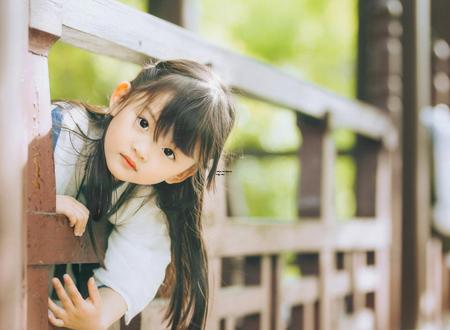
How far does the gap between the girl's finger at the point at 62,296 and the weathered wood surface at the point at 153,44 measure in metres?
0.58

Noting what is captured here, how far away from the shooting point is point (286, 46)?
12.9m

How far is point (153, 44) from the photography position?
2.46 m

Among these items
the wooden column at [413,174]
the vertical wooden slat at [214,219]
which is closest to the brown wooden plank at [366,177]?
the wooden column at [413,174]

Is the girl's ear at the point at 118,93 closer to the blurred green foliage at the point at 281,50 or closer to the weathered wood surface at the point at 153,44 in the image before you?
the weathered wood surface at the point at 153,44

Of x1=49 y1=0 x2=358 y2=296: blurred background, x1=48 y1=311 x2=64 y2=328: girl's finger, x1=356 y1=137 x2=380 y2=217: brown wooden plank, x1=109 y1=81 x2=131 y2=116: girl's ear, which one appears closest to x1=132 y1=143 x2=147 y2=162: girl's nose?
x1=109 y1=81 x2=131 y2=116: girl's ear

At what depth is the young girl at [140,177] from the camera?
1944 millimetres

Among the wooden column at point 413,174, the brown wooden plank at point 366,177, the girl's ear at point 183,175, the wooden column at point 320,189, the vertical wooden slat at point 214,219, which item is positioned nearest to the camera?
the girl's ear at point 183,175

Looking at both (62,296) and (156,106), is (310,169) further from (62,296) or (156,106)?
(62,296)

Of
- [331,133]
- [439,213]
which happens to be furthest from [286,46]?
[331,133]

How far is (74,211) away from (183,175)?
11.2 inches

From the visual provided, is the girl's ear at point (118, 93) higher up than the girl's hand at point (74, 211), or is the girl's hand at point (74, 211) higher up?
the girl's ear at point (118, 93)

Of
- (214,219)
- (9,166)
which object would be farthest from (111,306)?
(214,219)

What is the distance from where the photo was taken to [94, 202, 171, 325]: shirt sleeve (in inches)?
81.4

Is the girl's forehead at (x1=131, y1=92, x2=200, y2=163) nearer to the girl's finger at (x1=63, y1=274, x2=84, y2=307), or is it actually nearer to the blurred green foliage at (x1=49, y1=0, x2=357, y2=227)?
the girl's finger at (x1=63, y1=274, x2=84, y2=307)
